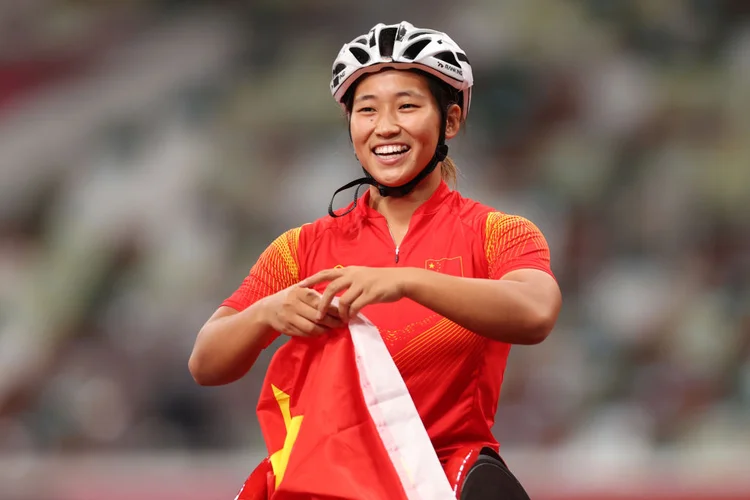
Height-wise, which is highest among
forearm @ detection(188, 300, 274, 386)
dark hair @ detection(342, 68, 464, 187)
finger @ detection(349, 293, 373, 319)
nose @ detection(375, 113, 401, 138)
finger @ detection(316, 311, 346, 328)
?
dark hair @ detection(342, 68, 464, 187)

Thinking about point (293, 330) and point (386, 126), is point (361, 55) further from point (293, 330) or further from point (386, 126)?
point (293, 330)

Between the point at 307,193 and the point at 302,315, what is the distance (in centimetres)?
300

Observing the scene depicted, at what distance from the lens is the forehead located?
1.92 meters

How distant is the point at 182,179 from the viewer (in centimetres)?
468

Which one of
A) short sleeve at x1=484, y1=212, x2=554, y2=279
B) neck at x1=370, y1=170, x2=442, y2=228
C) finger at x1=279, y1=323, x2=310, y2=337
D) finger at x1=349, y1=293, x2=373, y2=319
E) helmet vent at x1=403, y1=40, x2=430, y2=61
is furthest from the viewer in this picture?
neck at x1=370, y1=170, x2=442, y2=228

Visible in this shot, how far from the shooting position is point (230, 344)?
5.78ft

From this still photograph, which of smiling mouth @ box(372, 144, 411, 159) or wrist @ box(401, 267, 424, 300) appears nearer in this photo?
wrist @ box(401, 267, 424, 300)

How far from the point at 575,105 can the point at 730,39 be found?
0.89 meters

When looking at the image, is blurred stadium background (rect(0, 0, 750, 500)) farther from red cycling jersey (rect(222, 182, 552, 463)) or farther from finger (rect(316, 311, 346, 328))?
finger (rect(316, 311, 346, 328))

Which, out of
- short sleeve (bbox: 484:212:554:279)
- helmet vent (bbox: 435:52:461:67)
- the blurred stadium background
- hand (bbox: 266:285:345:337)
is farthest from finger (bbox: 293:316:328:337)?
the blurred stadium background

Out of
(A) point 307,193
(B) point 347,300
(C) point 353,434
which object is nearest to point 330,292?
(B) point 347,300

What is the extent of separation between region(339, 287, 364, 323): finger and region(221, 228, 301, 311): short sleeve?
14.5 inches

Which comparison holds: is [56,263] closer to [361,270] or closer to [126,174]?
[126,174]

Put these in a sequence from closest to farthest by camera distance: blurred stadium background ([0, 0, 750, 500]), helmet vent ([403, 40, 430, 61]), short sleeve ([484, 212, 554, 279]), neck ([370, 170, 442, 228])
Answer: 1. short sleeve ([484, 212, 554, 279])
2. helmet vent ([403, 40, 430, 61])
3. neck ([370, 170, 442, 228])
4. blurred stadium background ([0, 0, 750, 500])
